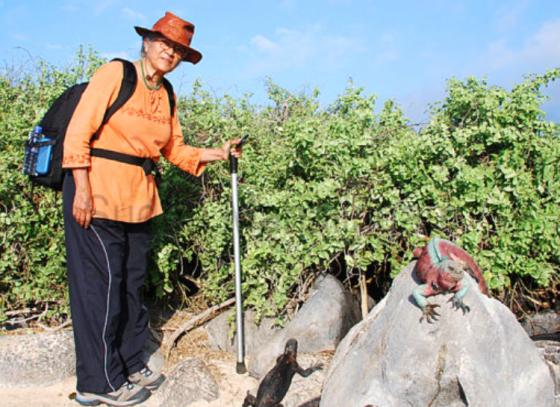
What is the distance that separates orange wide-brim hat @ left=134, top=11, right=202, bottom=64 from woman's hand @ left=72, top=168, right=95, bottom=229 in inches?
41.9

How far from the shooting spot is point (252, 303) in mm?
5285

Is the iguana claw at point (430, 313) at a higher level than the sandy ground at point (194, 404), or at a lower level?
higher

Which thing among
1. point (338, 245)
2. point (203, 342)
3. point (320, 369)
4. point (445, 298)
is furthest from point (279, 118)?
point (445, 298)

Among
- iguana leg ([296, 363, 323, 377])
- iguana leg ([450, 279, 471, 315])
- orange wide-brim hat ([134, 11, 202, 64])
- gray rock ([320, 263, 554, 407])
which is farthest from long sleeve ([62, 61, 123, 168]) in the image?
iguana leg ([450, 279, 471, 315])

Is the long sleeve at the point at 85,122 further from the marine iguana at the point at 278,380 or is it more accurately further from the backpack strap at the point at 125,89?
the marine iguana at the point at 278,380

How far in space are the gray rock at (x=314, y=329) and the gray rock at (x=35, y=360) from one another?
1.55 m

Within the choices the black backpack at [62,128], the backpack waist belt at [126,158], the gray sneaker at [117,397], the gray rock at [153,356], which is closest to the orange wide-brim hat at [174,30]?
the black backpack at [62,128]

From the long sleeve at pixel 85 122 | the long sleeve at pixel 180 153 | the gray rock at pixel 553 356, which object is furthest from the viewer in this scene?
the long sleeve at pixel 180 153

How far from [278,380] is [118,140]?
2.01m

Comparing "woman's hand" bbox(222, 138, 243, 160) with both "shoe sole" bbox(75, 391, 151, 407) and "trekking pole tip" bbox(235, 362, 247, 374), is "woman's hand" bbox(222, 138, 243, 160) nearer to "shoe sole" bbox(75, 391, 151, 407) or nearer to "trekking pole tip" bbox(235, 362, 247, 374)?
"trekking pole tip" bbox(235, 362, 247, 374)

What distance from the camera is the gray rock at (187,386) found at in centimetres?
447

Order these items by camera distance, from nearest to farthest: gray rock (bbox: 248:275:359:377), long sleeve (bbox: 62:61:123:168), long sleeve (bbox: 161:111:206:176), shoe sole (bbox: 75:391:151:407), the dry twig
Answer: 1. long sleeve (bbox: 62:61:123:168)
2. shoe sole (bbox: 75:391:151:407)
3. long sleeve (bbox: 161:111:206:176)
4. gray rock (bbox: 248:275:359:377)
5. the dry twig

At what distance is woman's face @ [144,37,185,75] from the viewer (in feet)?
13.6

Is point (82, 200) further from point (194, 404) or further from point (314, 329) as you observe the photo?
point (314, 329)
